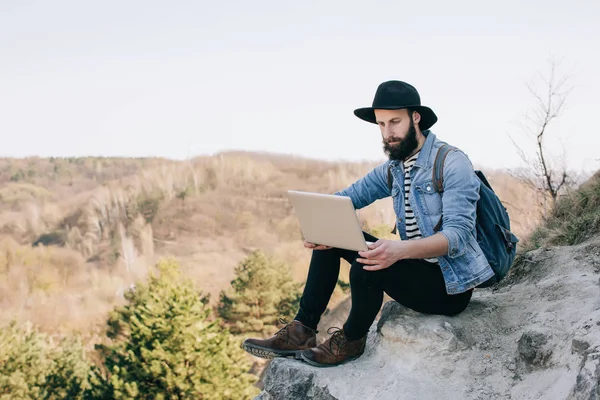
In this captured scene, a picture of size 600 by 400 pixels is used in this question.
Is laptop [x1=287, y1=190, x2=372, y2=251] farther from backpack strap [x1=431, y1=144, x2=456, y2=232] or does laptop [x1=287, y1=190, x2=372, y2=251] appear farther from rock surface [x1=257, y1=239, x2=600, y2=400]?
rock surface [x1=257, y1=239, x2=600, y2=400]

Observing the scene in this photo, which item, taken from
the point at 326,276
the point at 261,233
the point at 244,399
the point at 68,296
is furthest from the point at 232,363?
the point at 261,233

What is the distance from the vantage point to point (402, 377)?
3498mm

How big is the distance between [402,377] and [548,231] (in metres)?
2.68

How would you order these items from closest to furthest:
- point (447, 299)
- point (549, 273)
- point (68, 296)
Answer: point (447, 299)
point (549, 273)
point (68, 296)

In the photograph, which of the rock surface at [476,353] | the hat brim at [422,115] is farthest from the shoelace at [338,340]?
the hat brim at [422,115]

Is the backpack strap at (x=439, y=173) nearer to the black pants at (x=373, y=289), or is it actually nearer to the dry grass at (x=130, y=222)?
the black pants at (x=373, y=289)

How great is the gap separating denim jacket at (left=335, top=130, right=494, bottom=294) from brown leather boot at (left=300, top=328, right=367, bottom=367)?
0.71 metres

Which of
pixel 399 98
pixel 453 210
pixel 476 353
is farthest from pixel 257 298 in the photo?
pixel 453 210

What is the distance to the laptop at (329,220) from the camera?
318cm

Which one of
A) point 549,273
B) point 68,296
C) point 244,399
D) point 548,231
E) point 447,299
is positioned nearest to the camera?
point 447,299

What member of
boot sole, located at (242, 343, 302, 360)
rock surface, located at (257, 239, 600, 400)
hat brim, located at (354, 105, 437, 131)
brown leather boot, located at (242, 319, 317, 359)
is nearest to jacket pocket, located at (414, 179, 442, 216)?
hat brim, located at (354, 105, 437, 131)

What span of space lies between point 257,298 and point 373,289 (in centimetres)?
2406

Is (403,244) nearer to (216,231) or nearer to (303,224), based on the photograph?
(303,224)

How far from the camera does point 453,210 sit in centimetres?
322
